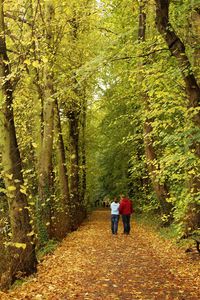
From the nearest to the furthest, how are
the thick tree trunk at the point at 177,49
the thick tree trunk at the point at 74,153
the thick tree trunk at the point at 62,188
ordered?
the thick tree trunk at the point at 177,49 < the thick tree trunk at the point at 62,188 < the thick tree trunk at the point at 74,153

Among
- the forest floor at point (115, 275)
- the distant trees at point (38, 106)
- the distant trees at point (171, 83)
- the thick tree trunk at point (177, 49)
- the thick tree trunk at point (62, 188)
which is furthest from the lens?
the thick tree trunk at point (62, 188)

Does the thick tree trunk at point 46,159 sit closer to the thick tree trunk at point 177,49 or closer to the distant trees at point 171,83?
the distant trees at point 171,83

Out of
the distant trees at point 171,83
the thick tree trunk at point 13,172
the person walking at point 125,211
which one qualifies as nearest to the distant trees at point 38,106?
the thick tree trunk at point 13,172

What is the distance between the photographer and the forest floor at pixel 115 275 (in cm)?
803

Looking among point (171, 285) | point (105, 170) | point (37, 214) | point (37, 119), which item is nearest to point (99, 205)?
point (105, 170)

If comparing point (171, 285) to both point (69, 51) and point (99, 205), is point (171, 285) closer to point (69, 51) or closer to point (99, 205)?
point (69, 51)

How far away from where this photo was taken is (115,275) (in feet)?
31.9

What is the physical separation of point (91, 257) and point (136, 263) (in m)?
1.80

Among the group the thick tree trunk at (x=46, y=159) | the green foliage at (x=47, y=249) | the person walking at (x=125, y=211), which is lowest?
the green foliage at (x=47, y=249)

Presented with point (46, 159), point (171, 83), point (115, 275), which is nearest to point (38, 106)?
point (46, 159)

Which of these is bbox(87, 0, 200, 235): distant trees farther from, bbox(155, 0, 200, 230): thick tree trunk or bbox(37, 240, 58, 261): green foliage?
bbox(37, 240, 58, 261): green foliage

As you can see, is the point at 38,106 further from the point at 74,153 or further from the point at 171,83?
the point at 171,83

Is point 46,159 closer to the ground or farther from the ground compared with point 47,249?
farther from the ground

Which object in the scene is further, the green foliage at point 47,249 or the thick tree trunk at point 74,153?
the thick tree trunk at point 74,153
